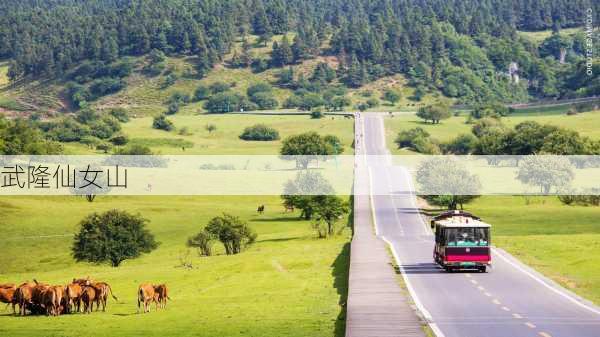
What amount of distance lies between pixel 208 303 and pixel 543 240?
4023 centimetres

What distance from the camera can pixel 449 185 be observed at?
136250 millimetres

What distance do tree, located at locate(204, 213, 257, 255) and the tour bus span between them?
3839 cm

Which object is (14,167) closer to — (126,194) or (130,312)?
(126,194)

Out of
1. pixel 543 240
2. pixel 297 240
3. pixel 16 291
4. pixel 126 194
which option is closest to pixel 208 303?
pixel 16 291

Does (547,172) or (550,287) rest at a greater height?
(547,172)

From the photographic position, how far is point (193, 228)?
122250 millimetres

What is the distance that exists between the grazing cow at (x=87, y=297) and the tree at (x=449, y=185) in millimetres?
83153

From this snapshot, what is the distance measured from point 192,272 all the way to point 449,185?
65282 millimetres

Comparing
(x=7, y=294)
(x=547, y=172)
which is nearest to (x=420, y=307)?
(x=7, y=294)

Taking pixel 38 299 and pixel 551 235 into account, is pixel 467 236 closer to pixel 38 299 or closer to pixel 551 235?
pixel 38 299

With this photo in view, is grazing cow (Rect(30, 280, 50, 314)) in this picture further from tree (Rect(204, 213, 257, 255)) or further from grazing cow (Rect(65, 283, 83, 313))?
tree (Rect(204, 213, 257, 255))

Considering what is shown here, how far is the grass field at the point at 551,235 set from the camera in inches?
2613

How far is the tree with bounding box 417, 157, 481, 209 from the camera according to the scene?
444 ft

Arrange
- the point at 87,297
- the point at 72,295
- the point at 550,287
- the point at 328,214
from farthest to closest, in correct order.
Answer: the point at 328,214, the point at 550,287, the point at 87,297, the point at 72,295
